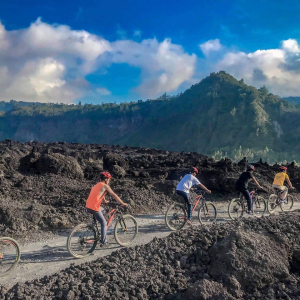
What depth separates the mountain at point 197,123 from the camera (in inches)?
2844

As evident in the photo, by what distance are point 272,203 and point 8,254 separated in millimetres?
9378

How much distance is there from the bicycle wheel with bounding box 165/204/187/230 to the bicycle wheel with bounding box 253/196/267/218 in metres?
3.53

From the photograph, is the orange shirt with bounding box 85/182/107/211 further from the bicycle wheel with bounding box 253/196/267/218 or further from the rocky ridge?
the bicycle wheel with bounding box 253/196/267/218

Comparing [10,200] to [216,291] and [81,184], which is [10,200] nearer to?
[81,184]

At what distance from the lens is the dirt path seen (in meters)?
5.67

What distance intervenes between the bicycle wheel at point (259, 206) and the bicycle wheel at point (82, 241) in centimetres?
668

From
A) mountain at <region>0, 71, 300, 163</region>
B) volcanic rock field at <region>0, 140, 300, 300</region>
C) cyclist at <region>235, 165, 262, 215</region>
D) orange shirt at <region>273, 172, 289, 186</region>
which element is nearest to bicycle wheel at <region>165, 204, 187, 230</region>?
volcanic rock field at <region>0, 140, 300, 300</region>

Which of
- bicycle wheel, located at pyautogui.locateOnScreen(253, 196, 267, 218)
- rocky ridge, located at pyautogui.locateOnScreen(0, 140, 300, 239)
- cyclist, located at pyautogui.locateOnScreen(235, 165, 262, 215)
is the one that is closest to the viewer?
rocky ridge, located at pyautogui.locateOnScreen(0, 140, 300, 239)

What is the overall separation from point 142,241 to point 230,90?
317 feet

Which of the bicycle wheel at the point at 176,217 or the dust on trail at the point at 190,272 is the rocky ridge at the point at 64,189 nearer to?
the bicycle wheel at the point at 176,217

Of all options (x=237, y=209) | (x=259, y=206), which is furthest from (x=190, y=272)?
(x=259, y=206)

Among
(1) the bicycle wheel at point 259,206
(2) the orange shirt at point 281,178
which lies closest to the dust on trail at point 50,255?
(1) the bicycle wheel at point 259,206

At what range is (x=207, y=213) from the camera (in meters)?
9.37

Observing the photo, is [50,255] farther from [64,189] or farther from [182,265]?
[64,189]
